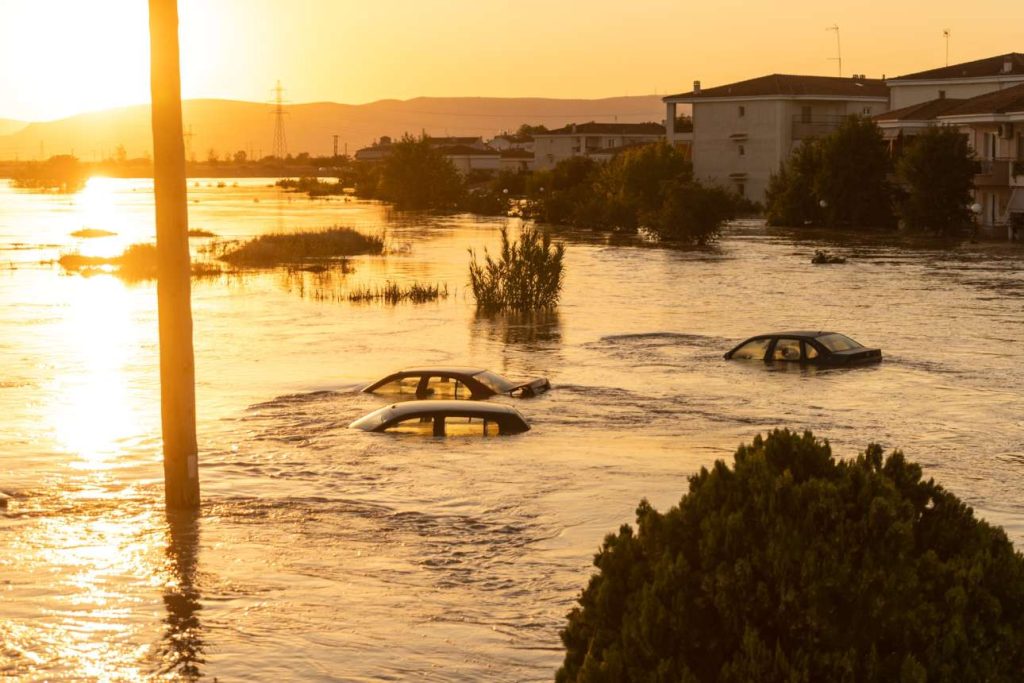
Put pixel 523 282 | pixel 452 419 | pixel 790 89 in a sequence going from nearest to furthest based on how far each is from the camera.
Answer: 1. pixel 452 419
2. pixel 523 282
3. pixel 790 89

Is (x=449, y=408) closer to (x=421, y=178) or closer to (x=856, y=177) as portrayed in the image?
(x=856, y=177)

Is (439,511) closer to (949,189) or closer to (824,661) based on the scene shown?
(824,661)

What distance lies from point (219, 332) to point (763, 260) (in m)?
32.1

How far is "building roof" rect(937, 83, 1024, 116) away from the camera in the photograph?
241 ft

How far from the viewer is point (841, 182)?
3499 inches

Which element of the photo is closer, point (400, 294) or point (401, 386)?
point (401, 386)

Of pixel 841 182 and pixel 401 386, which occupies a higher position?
pixel 841 182

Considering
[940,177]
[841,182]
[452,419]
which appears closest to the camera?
[452,419]

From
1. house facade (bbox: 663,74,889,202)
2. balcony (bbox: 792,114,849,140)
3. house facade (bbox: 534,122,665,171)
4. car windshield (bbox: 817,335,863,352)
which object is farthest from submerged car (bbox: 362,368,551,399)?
house facade (bbox: 534,122,665,171)

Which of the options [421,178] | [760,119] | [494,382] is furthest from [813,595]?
[421,178]

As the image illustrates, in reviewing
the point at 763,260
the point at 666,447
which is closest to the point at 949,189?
the point at 763,260

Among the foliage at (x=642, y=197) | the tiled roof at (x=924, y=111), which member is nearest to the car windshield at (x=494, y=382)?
the foliage at (x=642, y=197)

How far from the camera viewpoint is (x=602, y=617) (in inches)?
286

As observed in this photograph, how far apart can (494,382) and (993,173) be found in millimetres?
55369
